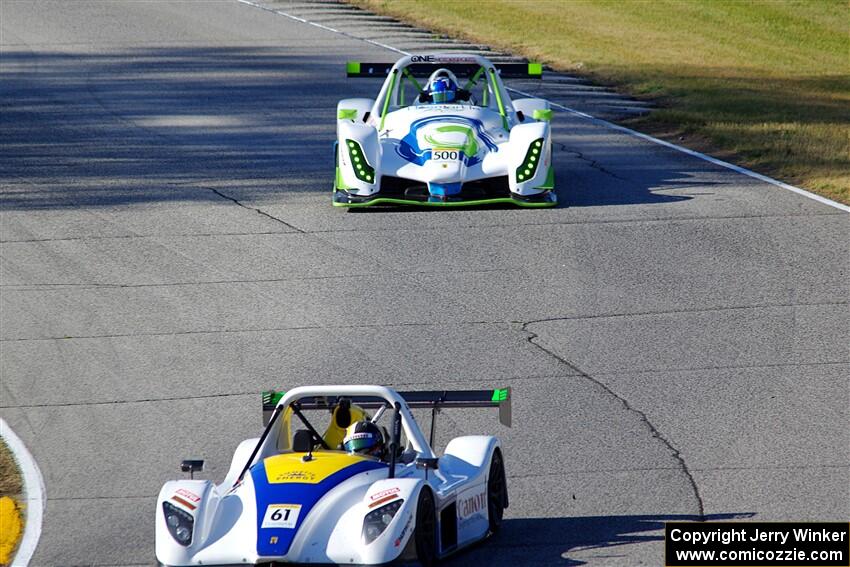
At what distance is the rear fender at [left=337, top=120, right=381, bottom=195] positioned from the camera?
15.1 m

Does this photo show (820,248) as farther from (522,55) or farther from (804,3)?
(804,3)

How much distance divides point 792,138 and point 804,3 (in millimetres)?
15575

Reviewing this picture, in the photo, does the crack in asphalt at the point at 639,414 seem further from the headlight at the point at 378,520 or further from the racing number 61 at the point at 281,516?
the racing number 61 at the point at 281,516

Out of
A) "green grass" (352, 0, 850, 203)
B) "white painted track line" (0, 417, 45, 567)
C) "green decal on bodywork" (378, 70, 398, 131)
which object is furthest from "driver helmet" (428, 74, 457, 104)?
"white painted track line" (0, 417, 45, 567)

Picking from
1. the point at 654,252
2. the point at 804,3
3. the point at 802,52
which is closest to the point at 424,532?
the point at 654,252

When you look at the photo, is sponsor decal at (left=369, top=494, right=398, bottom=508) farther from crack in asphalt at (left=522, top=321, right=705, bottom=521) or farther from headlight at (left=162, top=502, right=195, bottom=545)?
crack in asphalt at (left=522, top=321, right=705, bottom=521)

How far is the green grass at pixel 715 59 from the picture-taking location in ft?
61.8

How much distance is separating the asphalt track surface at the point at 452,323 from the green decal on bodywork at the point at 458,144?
2.35ft

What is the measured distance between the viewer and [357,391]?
7.78 metres

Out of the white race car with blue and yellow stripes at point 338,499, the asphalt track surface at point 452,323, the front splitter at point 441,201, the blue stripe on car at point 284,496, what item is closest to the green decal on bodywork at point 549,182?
the front splitter at point 441,201

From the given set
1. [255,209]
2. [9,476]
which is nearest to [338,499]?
[9,476]

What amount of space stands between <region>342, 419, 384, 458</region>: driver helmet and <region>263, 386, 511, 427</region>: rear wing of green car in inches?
10.2

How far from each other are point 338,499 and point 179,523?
0.78 metres

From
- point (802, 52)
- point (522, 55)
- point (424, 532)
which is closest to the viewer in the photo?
point (424, 532)
